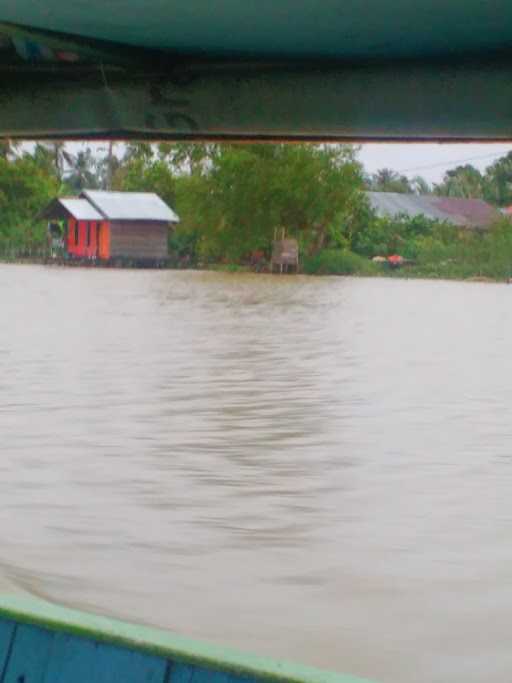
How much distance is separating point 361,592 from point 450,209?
73.7 ft

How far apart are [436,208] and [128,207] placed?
20.9ft

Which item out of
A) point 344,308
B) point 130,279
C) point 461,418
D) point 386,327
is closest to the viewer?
point 461,418

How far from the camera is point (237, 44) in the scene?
1468 mm

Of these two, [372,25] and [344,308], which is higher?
[372,25]

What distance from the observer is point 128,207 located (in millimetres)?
20266

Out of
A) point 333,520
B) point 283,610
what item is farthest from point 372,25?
point 333,520

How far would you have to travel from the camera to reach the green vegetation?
1429 centimetres

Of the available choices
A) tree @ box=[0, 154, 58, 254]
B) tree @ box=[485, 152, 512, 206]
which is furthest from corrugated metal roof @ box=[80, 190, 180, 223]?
tree @ box=[485, 152, 512, 206]

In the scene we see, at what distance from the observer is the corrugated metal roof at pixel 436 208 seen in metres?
22.5

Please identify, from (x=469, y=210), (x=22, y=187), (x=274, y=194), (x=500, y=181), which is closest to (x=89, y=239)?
(x=469, y=210)

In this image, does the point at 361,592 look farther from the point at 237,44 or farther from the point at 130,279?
the point at 130,279

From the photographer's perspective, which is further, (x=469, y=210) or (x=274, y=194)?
(x=469, y=210)

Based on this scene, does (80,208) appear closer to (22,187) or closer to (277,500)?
(22,187)

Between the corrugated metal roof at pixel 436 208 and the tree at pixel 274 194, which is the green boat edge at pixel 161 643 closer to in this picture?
the tree at pixel 274 194
